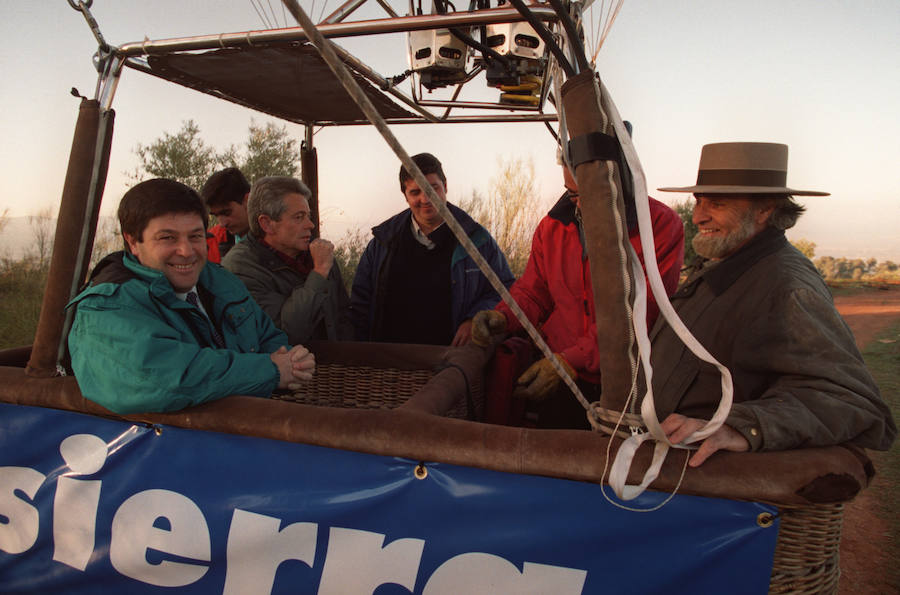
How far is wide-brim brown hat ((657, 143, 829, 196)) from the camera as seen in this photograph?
1.77 meters

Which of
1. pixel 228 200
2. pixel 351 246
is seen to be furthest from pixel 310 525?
pixel 351 246

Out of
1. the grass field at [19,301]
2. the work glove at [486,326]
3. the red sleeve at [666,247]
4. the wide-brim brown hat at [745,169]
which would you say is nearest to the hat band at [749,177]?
the wide-brim brown hat at [745,169]

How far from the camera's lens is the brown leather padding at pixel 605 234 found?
1067mm

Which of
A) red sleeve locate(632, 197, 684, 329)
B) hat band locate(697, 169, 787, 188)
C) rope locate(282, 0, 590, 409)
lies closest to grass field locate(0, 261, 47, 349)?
red sleeve locate(632, 197, 684, 329)

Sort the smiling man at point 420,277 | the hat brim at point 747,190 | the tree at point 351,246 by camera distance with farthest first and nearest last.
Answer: the tree at point 351,246 → the smiling man at point 420,277 → the hat brim at point 747,190

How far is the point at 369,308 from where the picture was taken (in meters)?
3.25

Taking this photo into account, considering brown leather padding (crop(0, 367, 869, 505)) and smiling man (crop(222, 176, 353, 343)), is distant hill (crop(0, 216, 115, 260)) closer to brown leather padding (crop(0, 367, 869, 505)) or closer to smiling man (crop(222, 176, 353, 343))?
smiling man (crop(222, 176, 353, 343))

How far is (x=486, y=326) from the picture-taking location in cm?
247

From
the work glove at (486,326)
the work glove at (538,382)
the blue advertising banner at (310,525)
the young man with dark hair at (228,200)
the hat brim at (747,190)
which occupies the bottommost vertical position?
the blue advertising banner at (310,525)

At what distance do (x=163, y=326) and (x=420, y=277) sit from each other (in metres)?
A: 1.71

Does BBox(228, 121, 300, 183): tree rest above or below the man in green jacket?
above

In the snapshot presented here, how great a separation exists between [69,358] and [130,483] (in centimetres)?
46

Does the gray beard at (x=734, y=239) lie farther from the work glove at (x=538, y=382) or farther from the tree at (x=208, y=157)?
the tree at (x=208, y=157)

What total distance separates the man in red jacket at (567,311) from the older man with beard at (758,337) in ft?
0.88
